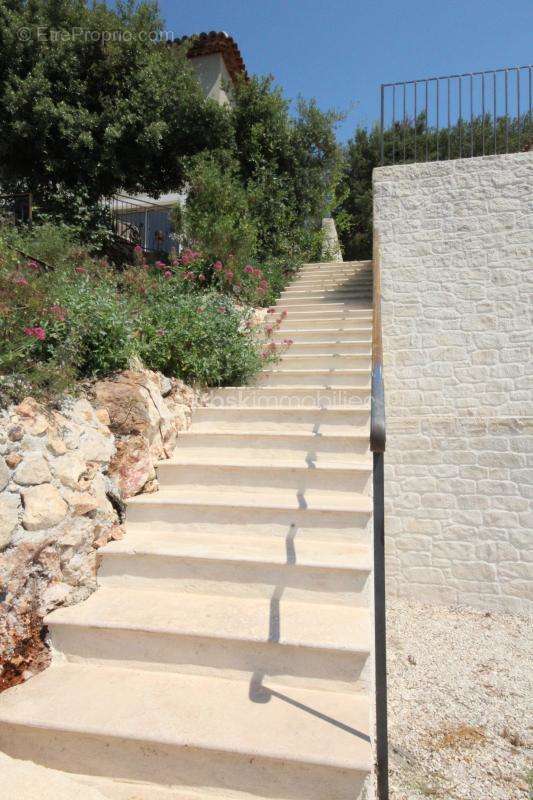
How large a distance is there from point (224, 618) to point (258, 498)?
0.81 metres

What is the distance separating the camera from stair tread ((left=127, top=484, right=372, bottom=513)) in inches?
109

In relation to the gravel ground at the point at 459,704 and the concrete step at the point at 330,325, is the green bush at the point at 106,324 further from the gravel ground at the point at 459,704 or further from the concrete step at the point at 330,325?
the gravel ground at the point at 459,704

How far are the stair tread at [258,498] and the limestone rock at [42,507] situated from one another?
21.4 inches

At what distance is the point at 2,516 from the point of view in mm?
2139

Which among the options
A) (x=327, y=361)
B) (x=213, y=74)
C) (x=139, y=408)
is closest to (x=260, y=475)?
(x=139, y=408)

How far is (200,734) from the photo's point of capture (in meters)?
1.75

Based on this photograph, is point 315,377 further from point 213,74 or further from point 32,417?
point 213,74

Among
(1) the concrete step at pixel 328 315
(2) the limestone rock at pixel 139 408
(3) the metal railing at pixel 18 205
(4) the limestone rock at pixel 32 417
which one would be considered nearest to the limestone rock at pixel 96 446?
(2) the limestone rock at pixel 139 408

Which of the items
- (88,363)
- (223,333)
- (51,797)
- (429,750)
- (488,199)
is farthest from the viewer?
(488,199)

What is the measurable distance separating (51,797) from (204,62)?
10.8 meters

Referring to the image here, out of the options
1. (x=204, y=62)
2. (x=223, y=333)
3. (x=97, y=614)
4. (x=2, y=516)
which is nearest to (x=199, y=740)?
(x=97, y=614)

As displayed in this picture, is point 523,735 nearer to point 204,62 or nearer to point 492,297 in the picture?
point 492,297

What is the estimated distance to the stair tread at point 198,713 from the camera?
5.61 ft

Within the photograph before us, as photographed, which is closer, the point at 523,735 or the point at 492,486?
the point at 523,735
